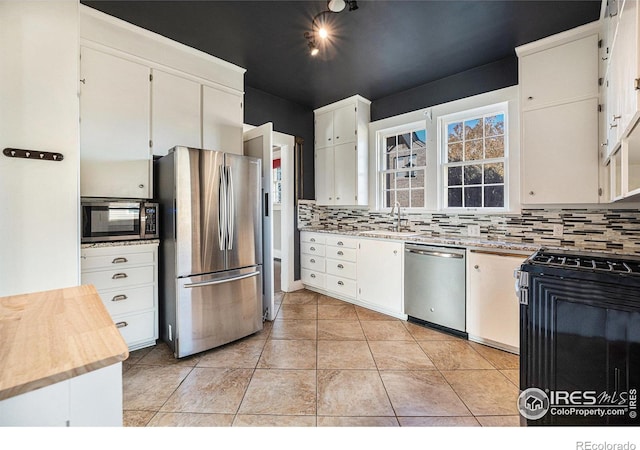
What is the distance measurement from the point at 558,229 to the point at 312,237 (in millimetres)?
2687

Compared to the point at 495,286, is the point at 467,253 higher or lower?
higher

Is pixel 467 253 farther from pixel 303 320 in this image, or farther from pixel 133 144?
pixel 133 144

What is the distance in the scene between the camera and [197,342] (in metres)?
2.33

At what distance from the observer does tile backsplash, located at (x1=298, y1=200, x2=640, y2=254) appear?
2.28 metres

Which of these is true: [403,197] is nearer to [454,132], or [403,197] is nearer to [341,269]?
[454,132]

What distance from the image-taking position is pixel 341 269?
363 centimetres

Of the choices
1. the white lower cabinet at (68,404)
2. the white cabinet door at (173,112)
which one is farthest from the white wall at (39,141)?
the white lower cabinet at (68,404)

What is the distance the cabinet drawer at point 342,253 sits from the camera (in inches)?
137

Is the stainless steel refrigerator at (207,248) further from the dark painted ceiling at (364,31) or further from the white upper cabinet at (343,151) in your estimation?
A: the white upper cabinet at (343,151)

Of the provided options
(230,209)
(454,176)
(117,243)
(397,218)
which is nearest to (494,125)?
(454,176)

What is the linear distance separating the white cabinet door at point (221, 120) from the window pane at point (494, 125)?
2.67m
